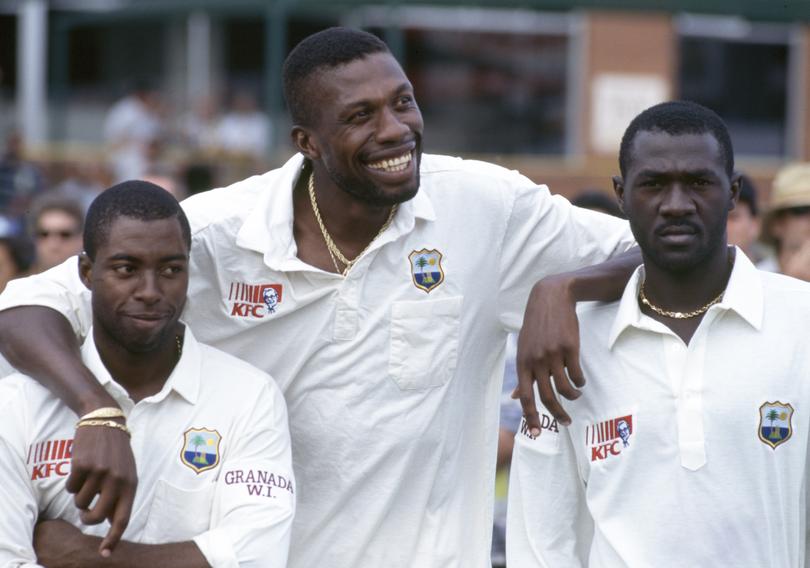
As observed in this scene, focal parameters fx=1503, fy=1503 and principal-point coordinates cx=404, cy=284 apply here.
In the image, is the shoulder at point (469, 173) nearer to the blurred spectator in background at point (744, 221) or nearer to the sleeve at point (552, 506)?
the sleeve at point (552, 506)

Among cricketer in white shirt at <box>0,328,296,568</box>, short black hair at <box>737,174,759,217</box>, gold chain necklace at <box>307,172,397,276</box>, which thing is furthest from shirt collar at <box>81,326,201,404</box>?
short black hair at <box>737,174,759,217</box>

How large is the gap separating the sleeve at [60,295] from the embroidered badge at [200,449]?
50 centimetres

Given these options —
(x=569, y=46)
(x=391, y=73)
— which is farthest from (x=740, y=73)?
(x=391, y=73)

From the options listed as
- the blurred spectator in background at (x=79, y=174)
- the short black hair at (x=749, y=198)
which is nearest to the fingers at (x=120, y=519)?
the short black hair at (x=749, y=198)

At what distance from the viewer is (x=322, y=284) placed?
14.1 ft

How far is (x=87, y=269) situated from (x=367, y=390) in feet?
2.79

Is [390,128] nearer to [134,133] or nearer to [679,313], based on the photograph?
[679,313]

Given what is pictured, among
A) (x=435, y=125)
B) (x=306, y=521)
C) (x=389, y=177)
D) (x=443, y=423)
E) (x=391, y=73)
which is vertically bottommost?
(x=306, y=521)

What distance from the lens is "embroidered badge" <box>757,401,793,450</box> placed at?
3725 mm

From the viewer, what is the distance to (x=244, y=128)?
653 inches

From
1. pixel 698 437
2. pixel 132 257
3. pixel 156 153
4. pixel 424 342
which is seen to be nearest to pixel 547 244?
pixel 424 342

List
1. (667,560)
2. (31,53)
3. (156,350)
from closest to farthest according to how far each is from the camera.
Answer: (667,560) → (156,350) → (31,53)

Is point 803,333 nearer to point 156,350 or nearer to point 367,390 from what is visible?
point 367,390

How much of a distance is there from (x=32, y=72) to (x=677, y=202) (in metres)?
15.5
